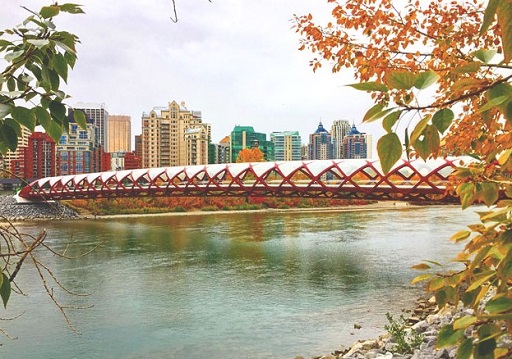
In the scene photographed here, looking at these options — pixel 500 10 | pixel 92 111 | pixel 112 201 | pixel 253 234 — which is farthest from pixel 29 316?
pixel 92 111

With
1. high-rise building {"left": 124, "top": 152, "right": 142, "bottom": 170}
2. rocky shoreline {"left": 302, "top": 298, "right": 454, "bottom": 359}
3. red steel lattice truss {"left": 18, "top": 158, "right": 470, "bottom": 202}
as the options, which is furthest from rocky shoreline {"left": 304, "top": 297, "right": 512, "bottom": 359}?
high-rise building {"left": 124, "top": 152, "right": 142, "bottom": 170}

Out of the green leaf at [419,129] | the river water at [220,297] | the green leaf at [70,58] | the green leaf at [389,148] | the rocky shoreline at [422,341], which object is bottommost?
the river water at [220,297]

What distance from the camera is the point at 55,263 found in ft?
46.9

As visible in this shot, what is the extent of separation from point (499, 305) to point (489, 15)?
0.41 metres

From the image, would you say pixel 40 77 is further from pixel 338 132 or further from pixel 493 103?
pixel 338 132

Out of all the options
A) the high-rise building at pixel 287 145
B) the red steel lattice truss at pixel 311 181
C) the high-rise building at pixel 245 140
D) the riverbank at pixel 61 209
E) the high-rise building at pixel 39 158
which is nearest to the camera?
the red steel lattice truss at pixel 311 181

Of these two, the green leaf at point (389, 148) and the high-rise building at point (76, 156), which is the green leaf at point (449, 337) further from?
the high-rise building at point (76, 156)

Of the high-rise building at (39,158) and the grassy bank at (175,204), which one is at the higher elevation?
the high-rise building at (39,158)

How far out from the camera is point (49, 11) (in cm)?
96

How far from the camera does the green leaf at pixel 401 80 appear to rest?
0.65m

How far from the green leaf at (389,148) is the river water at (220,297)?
6445 mm

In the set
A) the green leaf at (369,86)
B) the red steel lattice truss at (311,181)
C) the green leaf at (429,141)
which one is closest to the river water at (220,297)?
the red steel lattice truss at (311,181)

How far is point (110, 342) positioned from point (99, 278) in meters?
5.01

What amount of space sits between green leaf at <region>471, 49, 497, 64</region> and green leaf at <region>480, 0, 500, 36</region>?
0.57ft
